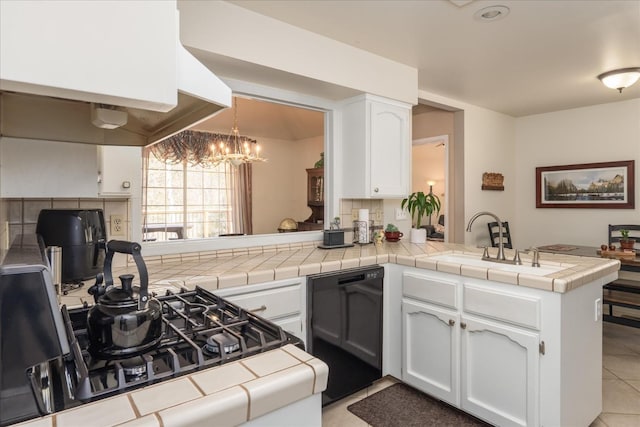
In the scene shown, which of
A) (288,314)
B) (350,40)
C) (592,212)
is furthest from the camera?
(592,212)

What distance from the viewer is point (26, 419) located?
1.82 feet

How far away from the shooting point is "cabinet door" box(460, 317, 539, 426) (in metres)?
1.73

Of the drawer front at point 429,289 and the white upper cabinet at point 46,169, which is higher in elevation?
the white upper cabinet at point 46,169

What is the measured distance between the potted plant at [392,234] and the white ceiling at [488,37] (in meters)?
1.37

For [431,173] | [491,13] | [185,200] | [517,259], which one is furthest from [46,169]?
[431,173]

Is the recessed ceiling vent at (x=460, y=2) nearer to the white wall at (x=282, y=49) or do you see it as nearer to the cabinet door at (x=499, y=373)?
the white wall at (x=282, y=49)

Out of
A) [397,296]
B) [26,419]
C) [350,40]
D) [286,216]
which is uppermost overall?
[350,40]

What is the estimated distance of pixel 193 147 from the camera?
315 cm

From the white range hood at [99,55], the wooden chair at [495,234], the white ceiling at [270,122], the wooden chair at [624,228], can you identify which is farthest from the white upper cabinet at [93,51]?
the wooden chair at [624,228]

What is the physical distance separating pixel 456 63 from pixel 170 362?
305 cm

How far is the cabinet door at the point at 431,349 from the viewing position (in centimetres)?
206

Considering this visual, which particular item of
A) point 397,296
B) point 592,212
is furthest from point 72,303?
point 592,212

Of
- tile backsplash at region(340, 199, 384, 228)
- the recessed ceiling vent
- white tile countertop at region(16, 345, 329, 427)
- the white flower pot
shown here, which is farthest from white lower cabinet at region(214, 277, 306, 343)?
the recessed ceiling vent

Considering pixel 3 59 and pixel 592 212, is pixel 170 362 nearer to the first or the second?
pixel 3 59
